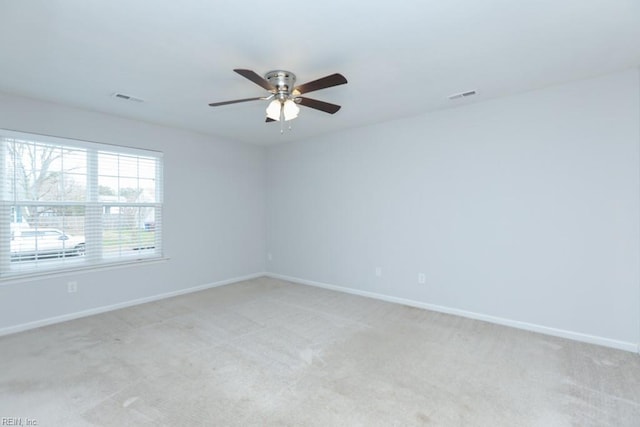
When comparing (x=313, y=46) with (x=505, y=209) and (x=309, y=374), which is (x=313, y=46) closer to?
(x=309, y=374)

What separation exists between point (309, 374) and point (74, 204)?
11.1ft

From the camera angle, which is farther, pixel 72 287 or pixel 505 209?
pixel 72 287

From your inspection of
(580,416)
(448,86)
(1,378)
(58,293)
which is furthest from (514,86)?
(58,293)

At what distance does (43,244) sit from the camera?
355 cm

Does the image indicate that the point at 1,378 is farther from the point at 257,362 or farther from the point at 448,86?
the point at 448,86

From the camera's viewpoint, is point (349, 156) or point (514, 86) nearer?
point (514, 86)

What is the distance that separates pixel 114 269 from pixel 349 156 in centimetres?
355

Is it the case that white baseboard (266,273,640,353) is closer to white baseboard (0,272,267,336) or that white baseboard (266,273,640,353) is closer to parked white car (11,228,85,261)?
white baseboard (0,272,267,336)

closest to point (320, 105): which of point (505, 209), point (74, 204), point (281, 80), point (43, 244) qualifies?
point (281, 80)

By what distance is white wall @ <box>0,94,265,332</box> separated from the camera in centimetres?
340

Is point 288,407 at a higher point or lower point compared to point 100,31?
lower

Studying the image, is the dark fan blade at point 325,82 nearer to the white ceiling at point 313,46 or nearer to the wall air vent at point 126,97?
the white ceiling at point 313,46

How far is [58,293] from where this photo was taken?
359 centimetres

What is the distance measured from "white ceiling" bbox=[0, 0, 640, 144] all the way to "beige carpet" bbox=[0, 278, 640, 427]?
2480 millimetres
